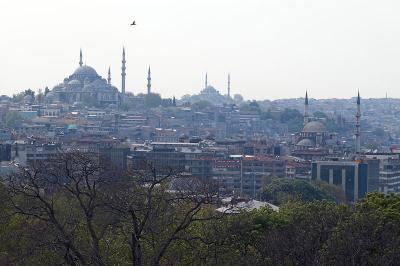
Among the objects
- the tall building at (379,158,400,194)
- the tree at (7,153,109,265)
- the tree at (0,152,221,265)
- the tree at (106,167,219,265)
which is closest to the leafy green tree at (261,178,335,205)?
the tall building at (379,158,400,194)

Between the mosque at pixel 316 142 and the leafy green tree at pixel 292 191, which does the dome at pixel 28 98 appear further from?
the leafy green tree at pixel 292 191

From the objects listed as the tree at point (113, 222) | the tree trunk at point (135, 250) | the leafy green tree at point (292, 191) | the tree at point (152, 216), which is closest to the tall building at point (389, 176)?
the leafy green tree at point (292, 191)

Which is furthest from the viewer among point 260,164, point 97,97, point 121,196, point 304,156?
point 97,97

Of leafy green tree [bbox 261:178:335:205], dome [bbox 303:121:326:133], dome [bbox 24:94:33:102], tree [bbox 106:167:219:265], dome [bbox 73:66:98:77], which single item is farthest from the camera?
dome [bbox 73:66:98:77]

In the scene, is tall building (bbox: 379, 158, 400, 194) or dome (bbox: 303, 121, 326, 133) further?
dome (bbox: 303, 121, 326, 133)

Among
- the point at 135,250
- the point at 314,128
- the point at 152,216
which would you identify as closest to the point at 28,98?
the point at 314,128

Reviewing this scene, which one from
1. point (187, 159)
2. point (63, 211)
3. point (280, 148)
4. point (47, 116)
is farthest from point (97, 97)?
point (63, 211)

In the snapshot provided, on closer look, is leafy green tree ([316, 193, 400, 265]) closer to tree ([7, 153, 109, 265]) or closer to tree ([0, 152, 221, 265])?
tree ([0, 152, 221, 265])

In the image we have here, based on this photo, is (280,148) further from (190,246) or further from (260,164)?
(190,246)
